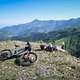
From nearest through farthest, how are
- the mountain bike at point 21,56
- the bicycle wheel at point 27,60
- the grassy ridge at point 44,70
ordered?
the grassy ridge at point 44,70 < the bicycle wheel at point 27,60 < the mountain bike at point 21,56

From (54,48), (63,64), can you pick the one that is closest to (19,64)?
(63,64)

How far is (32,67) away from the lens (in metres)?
21.3

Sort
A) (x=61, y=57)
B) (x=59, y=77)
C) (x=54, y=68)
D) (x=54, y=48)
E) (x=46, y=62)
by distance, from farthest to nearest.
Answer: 1. (x=54, y=48)
2. (x=61, y=57)
3. (x=46, y=62)
4. (x=54, y=68)
5. (x=59, y=77)

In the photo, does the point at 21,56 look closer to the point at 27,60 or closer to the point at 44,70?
the point at 27,60

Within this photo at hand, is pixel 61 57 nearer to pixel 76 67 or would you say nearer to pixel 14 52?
pixel 76 67

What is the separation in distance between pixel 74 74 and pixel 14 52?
7.55 m

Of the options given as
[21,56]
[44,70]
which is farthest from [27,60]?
[44,70]

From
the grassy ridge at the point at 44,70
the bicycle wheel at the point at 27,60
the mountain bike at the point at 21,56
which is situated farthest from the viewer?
the mountain bike at the point at 21,56

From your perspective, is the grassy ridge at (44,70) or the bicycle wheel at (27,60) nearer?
the grassy ridge at (44,70)

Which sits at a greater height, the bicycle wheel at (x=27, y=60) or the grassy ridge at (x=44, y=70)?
the bicycle wheel at (x=27, y=60)

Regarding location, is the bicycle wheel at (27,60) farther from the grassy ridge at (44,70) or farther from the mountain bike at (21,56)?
the grassy ridge at (44,70)

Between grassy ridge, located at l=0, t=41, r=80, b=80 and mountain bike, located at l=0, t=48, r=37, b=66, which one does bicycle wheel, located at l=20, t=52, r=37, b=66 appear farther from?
grassy ridge, located at l=0, t=41, r=80, b=80

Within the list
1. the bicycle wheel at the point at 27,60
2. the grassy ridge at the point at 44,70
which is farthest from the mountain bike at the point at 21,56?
the grassy ridge at the point at 44,70

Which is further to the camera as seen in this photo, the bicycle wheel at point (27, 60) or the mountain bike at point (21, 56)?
the mountain bike at point (21, 56)
